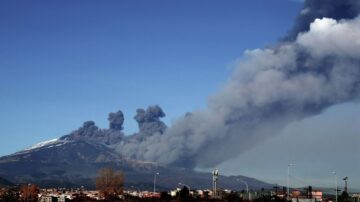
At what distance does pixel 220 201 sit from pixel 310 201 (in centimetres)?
2909

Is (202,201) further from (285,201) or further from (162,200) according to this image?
(285,201)

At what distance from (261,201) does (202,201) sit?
1454 cm

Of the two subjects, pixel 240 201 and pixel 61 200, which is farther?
pixel 61 200

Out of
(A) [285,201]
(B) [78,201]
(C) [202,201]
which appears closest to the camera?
(C) [202,201]

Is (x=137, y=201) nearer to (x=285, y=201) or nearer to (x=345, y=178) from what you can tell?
(x=285, y=201)

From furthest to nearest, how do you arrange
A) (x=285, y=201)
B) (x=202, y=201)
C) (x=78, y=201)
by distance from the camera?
1. (x=78, y=201)
2. (x=285, y=201)
3. (x=202, y=201)

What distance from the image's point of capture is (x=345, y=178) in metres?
150

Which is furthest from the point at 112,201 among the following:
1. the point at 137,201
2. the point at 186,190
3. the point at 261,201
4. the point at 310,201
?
the point at 310,201

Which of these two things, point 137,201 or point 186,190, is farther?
point 186,190

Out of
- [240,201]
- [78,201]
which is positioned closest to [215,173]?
[240,201]

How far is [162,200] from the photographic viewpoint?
152 m

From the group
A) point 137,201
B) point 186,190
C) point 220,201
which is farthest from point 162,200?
point 186,190

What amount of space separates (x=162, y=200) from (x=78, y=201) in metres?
35.0

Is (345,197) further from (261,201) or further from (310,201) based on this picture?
(261,201)
